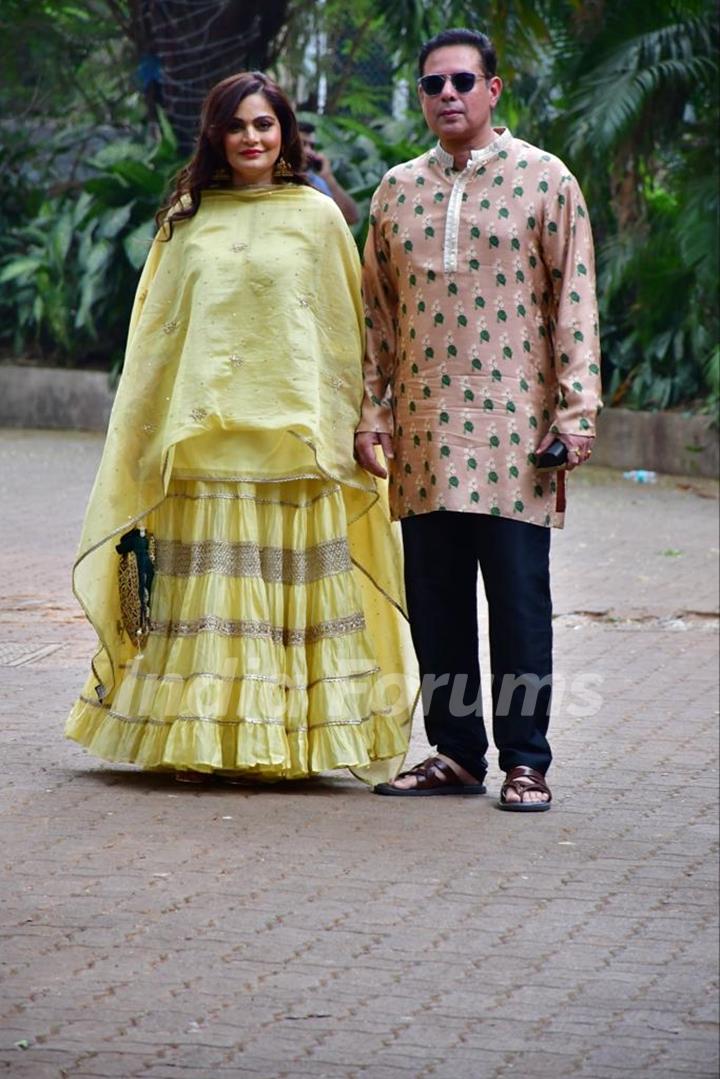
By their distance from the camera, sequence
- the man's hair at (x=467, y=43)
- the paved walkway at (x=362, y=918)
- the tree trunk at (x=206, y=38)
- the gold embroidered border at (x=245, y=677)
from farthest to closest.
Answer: the tree trunk at (x=206, y=38) < the gold embroidered border at (x=245, y=677) < the man's hair at (x=467, y=43) < the paved walkway at (x=362, y=918)

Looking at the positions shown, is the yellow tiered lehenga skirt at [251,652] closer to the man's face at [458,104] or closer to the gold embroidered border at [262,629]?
the gold embroidered border at [262,629]

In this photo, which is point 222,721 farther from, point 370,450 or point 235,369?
point 235,369

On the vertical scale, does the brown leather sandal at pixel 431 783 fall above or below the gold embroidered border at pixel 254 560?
below

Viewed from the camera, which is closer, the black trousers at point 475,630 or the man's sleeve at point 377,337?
the black trousers at point 475,630

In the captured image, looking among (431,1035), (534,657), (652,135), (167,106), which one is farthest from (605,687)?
(167,106)

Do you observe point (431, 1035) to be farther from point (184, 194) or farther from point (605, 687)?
point (605, 687)

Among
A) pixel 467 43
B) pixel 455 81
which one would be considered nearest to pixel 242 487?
pixel 455 81

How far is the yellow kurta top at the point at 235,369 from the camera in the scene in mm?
5676

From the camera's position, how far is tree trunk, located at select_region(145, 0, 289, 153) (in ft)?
50.0

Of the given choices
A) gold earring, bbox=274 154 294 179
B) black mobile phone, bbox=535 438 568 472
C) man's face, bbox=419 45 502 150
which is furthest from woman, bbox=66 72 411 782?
black mobile phone, bbox=535 438 568 472

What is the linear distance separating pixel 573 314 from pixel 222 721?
1474mm

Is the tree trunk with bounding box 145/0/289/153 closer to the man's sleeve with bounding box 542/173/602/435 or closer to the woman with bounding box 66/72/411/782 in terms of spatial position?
the woman with bounding box 66/72/411/782

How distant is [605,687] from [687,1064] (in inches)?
150

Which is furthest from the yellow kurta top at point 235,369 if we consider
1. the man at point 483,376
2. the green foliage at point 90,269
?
the green foliage at point 90,269
